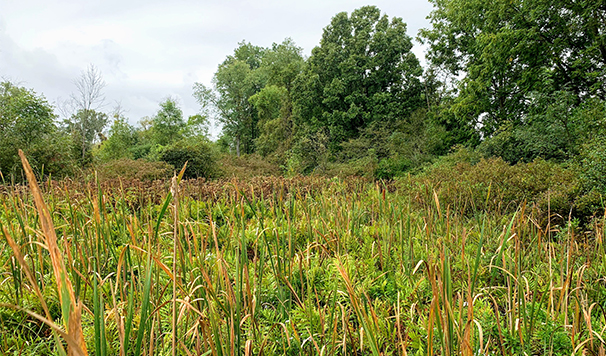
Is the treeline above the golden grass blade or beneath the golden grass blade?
above

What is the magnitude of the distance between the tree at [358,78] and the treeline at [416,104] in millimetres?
66

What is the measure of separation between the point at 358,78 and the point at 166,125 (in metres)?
17.9

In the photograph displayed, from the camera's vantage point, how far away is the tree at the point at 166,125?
89.2 feet

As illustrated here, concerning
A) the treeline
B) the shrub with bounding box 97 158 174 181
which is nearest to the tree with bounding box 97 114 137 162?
the treeline

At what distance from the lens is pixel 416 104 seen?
1777 centimetres

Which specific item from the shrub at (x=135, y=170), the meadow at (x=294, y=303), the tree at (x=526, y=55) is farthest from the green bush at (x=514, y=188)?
the shrub at (x=135, y=170)

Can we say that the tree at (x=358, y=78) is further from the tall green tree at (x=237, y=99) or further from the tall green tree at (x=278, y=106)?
the tall green tree at (x=237, y=99)

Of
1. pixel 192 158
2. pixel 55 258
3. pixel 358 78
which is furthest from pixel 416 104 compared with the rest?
pixel 55 258

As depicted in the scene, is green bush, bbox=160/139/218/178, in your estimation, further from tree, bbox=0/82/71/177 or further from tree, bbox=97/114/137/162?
tree, bbox=97/114/137/162

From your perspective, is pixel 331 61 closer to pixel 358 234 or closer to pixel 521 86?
pixel 521 86

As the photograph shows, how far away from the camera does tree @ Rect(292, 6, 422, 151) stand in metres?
17.9

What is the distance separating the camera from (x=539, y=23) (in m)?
10.9

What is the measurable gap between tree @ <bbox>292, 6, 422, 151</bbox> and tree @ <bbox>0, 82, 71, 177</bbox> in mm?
12691

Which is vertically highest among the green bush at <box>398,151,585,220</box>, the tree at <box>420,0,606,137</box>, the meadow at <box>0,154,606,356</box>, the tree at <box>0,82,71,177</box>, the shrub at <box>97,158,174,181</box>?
the tree at <box>420,0,606,137</box>
